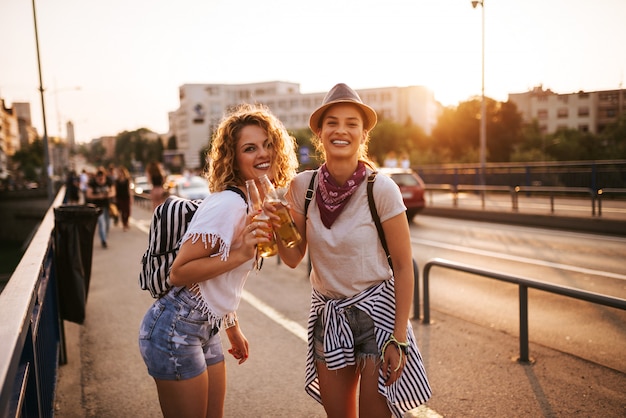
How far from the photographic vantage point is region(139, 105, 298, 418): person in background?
2.14 meters

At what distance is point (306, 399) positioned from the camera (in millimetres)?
3973

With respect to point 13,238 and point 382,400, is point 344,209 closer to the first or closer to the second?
point 382,400

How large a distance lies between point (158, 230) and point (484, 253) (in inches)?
355

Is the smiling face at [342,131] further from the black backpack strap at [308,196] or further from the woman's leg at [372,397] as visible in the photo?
the woman's leg at [372,397]

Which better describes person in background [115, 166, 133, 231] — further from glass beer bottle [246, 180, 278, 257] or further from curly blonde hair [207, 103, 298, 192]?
glass beer bottle [246, 180, 278, 257]

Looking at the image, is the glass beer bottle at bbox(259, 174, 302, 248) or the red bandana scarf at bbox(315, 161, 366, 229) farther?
the red bandana scarf at bbox(315, 161, 366, 229)

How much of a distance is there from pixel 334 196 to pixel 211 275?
652 millimetres

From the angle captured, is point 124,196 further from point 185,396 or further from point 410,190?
point 185,396

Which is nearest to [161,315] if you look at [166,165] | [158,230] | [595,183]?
[158,230]

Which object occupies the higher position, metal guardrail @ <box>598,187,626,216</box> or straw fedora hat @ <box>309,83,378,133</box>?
straw fedora hat @ <box>309,83,378,133</box>

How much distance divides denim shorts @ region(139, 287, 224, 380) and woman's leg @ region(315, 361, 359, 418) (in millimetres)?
570

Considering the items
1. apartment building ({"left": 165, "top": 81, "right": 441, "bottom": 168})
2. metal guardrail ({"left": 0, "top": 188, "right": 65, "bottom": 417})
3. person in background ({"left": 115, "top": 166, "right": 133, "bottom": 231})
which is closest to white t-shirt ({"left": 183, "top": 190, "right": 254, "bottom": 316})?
metal guardrail ({"left": 0, "top": 188, "right": 65, "bottom": 417})

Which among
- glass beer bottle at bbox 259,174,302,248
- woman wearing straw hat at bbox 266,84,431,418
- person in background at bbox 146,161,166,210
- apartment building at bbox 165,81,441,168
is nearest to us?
glass beer bottle at bbox 259,174,302,248

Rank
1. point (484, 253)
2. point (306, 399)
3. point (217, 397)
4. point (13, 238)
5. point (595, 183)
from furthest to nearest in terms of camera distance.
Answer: point (13, 238) → point (595, 183) → point (484, 253) → point (306, 399) → point (217, 397)
